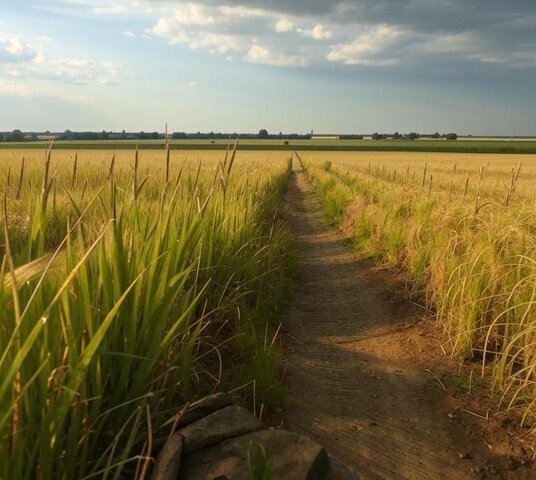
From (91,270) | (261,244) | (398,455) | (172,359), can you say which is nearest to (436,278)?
(261,244)

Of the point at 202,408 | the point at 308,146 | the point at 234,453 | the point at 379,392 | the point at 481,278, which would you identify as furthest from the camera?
the point at 308,146

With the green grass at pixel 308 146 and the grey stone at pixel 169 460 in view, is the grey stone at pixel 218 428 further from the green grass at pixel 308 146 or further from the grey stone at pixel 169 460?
the green grass at pixel 308 146

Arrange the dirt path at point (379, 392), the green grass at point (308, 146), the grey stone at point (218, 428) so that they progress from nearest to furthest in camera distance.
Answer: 1. the grey stone at point (218, 428)
2. the dirt path at point (379, 392)
3. the green grass at point (308, 146)

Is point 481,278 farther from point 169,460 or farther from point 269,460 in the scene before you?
point 169,460

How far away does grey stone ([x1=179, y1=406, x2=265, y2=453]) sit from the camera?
2049mm

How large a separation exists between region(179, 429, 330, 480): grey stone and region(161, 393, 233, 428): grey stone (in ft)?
0.77

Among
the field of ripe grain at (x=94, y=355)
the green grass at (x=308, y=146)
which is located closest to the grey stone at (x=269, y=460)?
the field of ripe grain at (x=94, y=355)

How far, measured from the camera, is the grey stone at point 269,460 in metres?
1.89

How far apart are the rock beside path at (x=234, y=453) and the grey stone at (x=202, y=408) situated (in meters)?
0.02

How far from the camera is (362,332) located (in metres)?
5.11

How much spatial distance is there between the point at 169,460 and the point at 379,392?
224 cm

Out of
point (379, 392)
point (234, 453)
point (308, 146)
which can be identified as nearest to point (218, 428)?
point (234, 453)

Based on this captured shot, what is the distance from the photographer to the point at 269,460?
6.15 feet

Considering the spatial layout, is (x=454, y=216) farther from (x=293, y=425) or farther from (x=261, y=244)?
(x=293, y=425)
